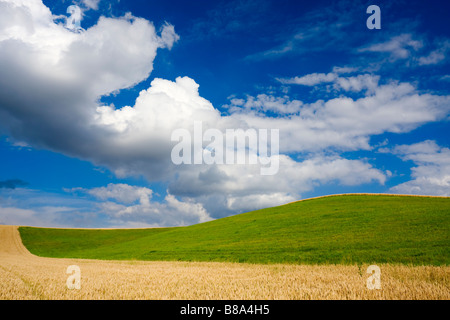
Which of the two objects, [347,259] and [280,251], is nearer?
[347,259]

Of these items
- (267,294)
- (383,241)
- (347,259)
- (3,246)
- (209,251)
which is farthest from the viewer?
(3,246)

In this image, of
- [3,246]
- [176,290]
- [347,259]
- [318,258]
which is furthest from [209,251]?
[3,246]

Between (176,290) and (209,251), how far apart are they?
23.2 metres

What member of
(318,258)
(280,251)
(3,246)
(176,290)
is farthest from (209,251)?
(3,246)

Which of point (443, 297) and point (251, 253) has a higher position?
point (443, 297)

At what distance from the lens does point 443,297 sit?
7.50 metres

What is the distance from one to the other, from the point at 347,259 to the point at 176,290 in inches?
580

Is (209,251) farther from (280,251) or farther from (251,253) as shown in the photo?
(280,251)
